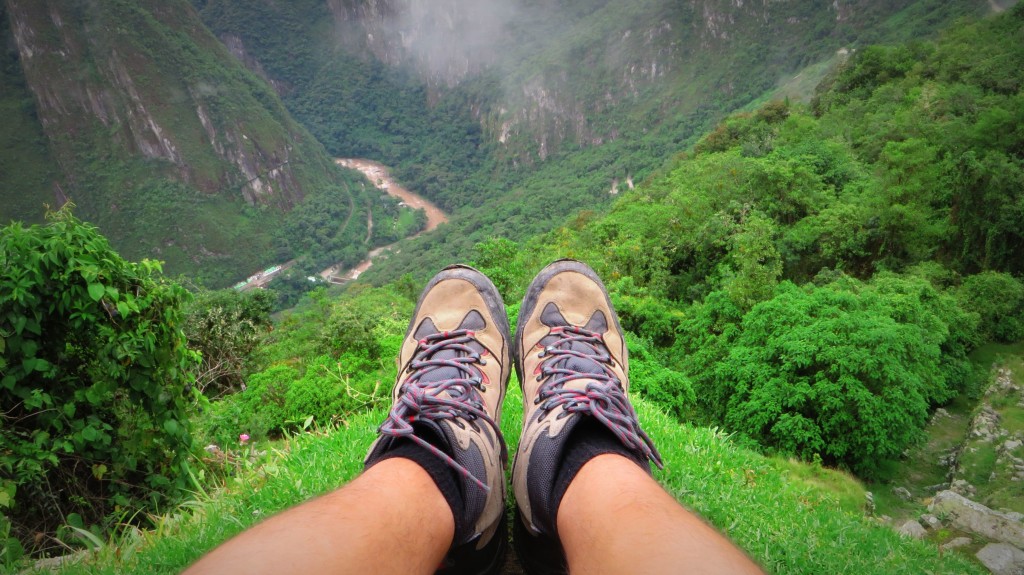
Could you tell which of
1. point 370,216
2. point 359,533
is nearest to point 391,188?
point 370,216

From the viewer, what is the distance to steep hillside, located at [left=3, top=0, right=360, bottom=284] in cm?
7956

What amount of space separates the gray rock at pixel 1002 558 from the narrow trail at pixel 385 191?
81670 mm

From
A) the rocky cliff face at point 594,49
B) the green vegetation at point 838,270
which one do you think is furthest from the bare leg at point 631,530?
the rocky cliff face at point 594,49

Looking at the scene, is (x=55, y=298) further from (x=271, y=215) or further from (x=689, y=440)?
(x=271, y=215)

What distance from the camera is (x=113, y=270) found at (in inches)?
86.2

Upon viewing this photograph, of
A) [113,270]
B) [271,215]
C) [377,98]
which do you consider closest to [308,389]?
[113,270]

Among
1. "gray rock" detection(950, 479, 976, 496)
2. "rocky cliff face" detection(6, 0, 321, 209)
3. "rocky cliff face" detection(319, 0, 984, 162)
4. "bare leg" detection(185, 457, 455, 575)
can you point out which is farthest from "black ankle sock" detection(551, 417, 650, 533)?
"rocky cliff face" detection(6, 0, 321, 209)

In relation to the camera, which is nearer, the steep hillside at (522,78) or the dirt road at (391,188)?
the steep hillside at (522,78)

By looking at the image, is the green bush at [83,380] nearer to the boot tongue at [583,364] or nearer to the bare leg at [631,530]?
the boot tongue at [583,364]

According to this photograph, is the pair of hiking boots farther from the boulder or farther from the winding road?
the winding road

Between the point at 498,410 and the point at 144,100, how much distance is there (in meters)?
120

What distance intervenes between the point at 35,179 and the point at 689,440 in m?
110

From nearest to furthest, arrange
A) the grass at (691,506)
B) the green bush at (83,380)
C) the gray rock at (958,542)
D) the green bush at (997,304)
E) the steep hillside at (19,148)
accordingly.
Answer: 1. the grass at (691,506)
2. the green bush at (83,380)
3. the gray rock at (958,542)
4. the green bush at (997,304)
5. the steep hillside at (19,148)

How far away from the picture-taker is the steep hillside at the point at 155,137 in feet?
261
